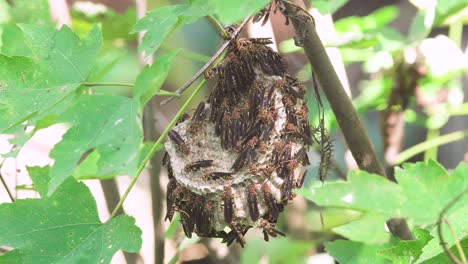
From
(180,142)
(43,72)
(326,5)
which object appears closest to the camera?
(43,72)

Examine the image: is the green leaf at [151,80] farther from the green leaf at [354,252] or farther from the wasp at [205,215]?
the green leaf at [354,252]

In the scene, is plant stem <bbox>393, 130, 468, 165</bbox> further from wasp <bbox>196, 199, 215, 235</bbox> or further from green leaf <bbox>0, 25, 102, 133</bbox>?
green leaf <bbox>0, 25, 102, 133</bbox>

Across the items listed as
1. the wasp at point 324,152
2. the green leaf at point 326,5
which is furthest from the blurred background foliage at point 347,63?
the wasp at point 324,152

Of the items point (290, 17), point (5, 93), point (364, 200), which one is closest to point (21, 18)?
point (5, 93)

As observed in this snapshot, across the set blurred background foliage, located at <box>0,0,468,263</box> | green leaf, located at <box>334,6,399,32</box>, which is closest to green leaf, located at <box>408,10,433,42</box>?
blurred background foliage, located at <box>0,0,468,263</box>

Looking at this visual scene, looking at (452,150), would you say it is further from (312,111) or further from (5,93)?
(5,93)

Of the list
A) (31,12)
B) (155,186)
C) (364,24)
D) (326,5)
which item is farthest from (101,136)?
(364,24)

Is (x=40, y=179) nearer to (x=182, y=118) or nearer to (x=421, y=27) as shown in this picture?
(x=182, y=118)
